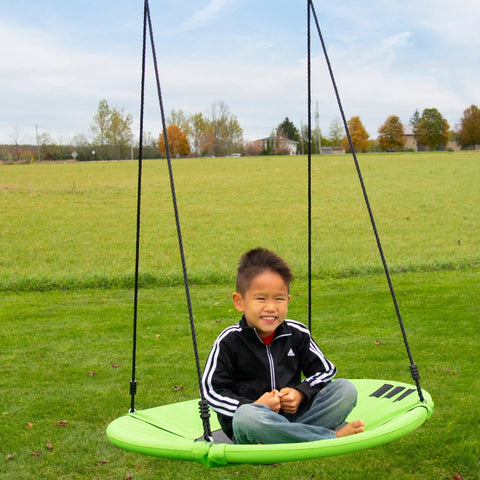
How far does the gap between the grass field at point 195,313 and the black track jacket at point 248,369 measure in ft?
3.70

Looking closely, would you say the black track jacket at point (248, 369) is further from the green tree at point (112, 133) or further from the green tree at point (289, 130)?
the green tree at point (289, 130)

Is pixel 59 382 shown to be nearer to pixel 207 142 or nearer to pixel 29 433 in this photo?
pixel 29 433

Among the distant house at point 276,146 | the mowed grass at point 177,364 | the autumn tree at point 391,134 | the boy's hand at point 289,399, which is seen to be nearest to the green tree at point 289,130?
the distant house at point 276,146

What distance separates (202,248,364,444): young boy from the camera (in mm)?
2711

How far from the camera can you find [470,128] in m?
63.3

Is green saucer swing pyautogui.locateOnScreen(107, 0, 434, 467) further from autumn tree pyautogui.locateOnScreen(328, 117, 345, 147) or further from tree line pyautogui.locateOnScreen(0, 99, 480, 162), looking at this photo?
autumn tree pyautogui.locateOnScreen(328, 117, 345, 147)

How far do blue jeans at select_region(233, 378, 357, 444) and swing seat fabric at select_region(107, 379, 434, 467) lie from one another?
10cm

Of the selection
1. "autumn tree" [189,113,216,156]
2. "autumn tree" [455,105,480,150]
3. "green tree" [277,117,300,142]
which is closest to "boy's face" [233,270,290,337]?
"autumn tree" [189,113,216,156]

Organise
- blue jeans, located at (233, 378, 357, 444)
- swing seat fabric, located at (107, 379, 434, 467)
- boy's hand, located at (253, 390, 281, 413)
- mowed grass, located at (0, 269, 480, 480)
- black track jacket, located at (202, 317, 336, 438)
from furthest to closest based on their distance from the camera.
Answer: mowed grass, located at (0, 269, 480, 480), black track jacket, located at (202, 317, 336, 438), boy's hand, located at (253, 390, 281, 413), blue jeans, located at (233, 378, 357, 444), swing seat fabric, located at (107, 379, 434, 467)

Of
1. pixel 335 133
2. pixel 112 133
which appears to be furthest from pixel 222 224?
pixel 335 133

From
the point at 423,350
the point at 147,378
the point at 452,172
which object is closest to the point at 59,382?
the point at 147,378

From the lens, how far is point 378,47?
4152 mm

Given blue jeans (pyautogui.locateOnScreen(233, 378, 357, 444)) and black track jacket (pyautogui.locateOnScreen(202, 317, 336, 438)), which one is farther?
black track jacket (pyautogui.locateOnScreen(202, 317, 336, 438))

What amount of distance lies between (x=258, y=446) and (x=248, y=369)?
0.70m
